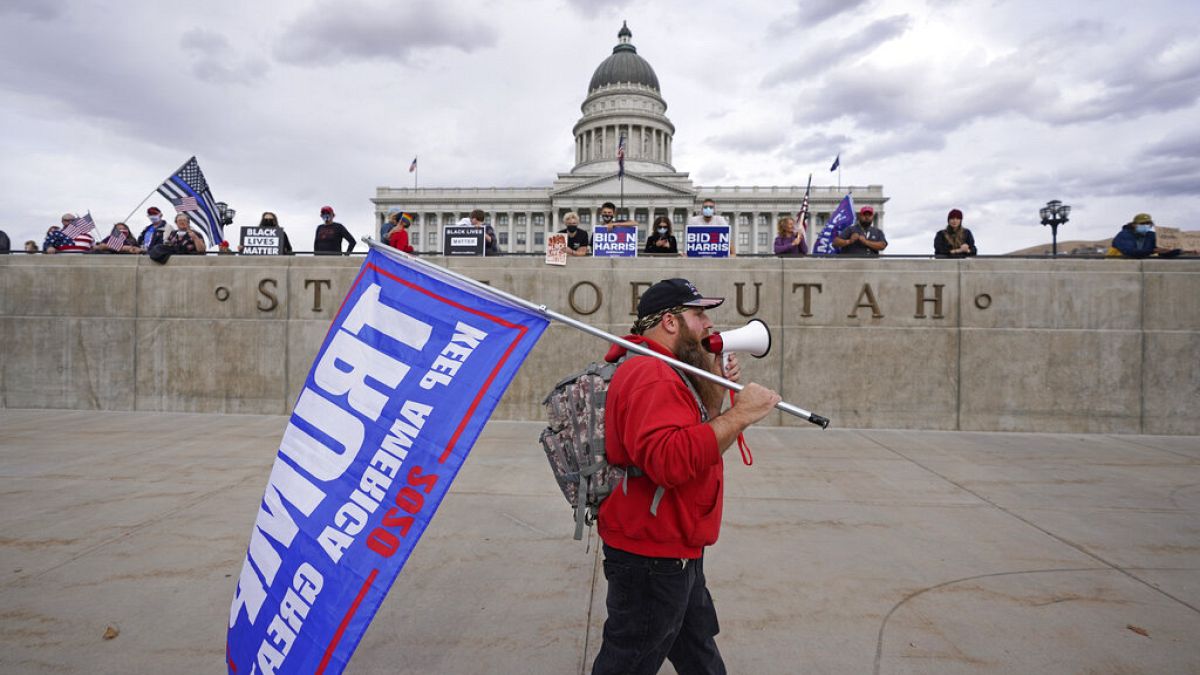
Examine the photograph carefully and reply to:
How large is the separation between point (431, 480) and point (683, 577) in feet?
2.93

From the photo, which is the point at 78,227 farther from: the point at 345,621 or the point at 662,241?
the point at 345,621

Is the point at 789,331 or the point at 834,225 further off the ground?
the point at 834,225

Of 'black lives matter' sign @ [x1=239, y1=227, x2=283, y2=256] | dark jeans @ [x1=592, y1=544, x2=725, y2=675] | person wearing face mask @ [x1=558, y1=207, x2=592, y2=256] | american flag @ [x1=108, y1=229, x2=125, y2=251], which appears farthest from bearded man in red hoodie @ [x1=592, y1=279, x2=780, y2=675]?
american flag @ [x1=108, y1=229, x2=125, y2=251]

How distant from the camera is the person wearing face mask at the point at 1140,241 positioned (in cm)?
848

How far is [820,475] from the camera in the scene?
5930mm

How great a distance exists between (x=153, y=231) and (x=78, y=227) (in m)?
1.66

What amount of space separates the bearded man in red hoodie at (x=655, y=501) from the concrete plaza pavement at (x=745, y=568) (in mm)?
876

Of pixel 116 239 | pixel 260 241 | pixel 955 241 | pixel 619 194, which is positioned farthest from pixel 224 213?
pixel 619 194

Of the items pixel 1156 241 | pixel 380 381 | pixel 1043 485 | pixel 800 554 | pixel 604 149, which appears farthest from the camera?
pixel 604 149

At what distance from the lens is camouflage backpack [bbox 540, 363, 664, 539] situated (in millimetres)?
2010

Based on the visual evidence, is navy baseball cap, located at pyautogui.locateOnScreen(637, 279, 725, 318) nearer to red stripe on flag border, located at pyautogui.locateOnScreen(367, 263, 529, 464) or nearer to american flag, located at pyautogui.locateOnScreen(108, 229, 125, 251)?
red stripe on flag border, located at pyautogui.locateOnScreen(367, 263, 529, 464)

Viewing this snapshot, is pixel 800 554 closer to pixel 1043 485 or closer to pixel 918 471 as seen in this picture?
pixel 918 471

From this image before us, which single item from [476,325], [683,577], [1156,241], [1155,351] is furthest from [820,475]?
[1156,241]

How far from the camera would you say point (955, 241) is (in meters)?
8.78
